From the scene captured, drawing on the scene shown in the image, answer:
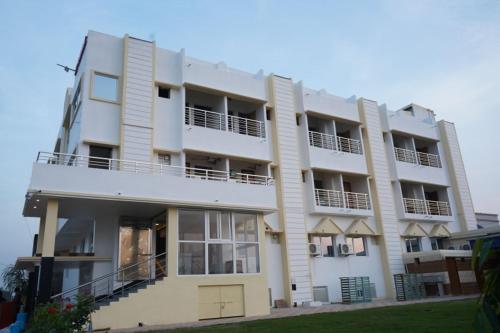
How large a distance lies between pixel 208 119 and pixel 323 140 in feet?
21.8

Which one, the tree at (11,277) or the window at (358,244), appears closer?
the window at (358,244)

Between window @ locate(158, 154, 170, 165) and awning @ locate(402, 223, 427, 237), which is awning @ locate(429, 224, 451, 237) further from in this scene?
window @ locate(158, 154, 170, 165)

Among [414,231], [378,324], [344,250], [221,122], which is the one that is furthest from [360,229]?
[378,324]

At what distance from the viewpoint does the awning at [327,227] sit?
19769 millimetres

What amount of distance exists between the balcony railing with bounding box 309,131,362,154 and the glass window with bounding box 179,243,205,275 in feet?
31.3

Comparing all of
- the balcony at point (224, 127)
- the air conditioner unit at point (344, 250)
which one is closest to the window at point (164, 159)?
the balcony at point (224, 127)

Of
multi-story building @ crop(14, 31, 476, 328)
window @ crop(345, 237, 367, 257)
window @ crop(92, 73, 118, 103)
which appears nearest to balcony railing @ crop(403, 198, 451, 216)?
multi-story building @ crop(14, 31, 476, 328)

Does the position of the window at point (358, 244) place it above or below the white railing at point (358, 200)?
below

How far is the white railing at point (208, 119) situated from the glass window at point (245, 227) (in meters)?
4.86

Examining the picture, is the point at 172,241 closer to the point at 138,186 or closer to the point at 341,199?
the point at 138,186

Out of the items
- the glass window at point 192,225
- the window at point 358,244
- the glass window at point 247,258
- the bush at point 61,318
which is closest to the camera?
the bush at point 61,318

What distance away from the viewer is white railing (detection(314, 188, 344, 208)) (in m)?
20.7

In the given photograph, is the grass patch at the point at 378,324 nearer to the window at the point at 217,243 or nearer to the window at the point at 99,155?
the window at the point at 217,243

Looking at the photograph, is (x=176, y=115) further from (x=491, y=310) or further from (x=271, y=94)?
(x=491, y=310)
